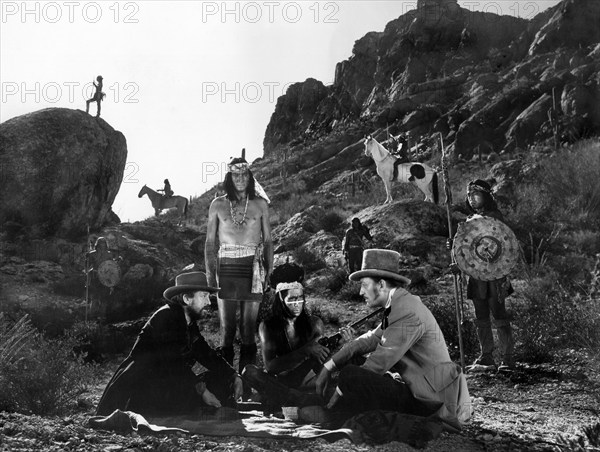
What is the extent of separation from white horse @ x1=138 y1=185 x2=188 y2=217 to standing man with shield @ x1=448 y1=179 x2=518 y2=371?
21.4m

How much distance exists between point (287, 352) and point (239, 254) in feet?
4.14

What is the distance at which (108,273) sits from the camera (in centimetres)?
1380

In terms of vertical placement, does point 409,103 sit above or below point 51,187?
above

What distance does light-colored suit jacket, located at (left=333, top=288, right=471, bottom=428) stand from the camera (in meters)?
4.13

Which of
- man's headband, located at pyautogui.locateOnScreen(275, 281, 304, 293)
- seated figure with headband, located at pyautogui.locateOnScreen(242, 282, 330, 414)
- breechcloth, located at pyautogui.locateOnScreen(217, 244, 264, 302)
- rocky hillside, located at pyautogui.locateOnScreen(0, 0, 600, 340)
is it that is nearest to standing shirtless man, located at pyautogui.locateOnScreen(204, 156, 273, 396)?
breechcloth, located at pyautogui.locateOnScreen(217, 244, 264, 302)

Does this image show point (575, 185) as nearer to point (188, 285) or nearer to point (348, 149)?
point (188, 285)

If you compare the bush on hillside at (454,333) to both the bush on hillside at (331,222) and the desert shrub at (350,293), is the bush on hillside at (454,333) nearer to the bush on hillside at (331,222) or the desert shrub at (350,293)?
the desert shrub at (350,293)

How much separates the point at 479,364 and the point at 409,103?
46488 millimetres

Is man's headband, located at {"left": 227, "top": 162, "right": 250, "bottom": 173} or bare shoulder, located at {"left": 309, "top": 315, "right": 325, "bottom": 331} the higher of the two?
man's headband, located at {"left": 227, "top": 162, "right": 250, "bottom": 173}

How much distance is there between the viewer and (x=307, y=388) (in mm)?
4848

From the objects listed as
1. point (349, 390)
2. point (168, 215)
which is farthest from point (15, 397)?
point (168, 215)

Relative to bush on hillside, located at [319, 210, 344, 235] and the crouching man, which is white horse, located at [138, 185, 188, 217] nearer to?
bush on hillside, located at [319, 210, 344, 235]

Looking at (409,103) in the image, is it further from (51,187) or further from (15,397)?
(15,397)

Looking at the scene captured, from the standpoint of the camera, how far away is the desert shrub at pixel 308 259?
50.7ft
